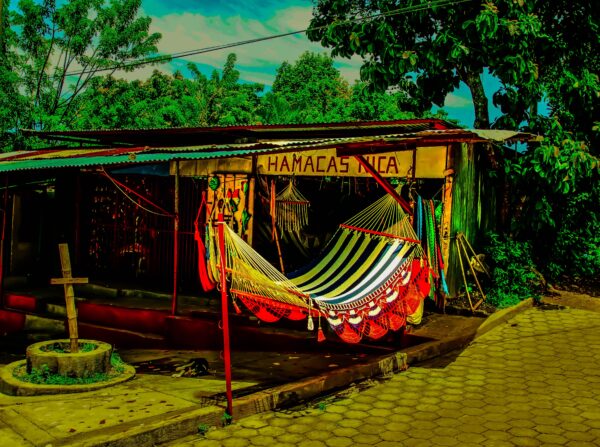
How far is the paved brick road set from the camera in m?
4.29

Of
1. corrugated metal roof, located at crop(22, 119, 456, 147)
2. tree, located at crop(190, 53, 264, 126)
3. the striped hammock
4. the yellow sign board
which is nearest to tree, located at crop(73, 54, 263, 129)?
tree, located at crop(190, 53, 264, 126)

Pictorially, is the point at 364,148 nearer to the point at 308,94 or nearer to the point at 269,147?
the point at 269,147

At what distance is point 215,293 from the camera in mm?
9062

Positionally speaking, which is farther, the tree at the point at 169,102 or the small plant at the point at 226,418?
the tree at the point at 169,102

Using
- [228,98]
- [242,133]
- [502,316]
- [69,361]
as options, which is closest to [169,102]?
[228,98]

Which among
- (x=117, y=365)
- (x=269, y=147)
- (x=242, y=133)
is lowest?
(x=117, y=365)

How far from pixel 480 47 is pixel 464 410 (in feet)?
20.5

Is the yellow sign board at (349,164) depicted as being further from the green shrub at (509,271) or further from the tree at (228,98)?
the tree at (228,98)

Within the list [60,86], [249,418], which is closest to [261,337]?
[249,418]

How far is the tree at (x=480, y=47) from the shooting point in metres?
8.88

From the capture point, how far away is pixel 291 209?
28.9ft

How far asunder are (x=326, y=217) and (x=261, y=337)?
2.58m

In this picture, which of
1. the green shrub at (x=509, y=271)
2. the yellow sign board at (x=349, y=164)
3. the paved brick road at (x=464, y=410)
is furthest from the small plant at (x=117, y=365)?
the green shrub at (x=509, y=271)

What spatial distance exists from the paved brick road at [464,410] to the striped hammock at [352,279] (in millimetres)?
655
